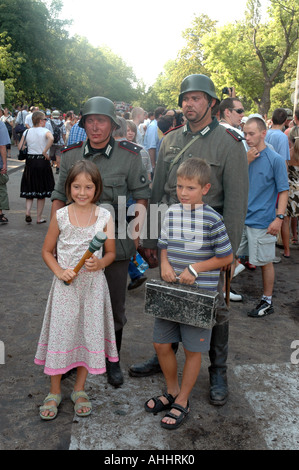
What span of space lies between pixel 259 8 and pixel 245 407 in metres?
39.1

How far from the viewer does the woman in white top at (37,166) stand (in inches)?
356

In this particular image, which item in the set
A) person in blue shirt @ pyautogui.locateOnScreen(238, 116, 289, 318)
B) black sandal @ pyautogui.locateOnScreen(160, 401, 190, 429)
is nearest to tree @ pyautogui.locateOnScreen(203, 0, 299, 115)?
person in blue shirt @ pyautogui.locateOnScreen(238, 116, 289, 318)

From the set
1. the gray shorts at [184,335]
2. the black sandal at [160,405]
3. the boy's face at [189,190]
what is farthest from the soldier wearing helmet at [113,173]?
the boy's face at [189,190]

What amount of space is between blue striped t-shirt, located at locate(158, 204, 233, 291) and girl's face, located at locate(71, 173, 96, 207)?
50cm

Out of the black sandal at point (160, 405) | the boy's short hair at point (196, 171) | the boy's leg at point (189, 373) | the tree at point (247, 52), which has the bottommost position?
the black sandal at point (160, 405)

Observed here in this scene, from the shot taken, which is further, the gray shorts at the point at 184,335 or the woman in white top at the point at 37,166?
the woman in white top at the point at 37,166

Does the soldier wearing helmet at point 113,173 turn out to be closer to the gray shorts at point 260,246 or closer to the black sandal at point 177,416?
the black sandal at point 177,416

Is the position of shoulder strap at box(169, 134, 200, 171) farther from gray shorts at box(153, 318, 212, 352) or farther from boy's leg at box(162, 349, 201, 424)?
boy's leg at box(162, 349, 201, 424)

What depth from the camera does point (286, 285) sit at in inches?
246

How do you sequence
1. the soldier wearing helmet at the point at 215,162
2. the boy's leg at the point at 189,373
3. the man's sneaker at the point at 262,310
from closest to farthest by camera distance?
the boy's leg at the point at 189,373 < the soldier wearing helmet at the point at 215,162 < the man's sneaker at the point at 262,310

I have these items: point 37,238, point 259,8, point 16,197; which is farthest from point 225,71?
point 37,238

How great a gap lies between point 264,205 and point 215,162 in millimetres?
2036

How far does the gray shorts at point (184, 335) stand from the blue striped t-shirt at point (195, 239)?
0.91 ft

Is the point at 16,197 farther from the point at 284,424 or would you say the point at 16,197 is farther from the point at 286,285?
the point at 284,424
